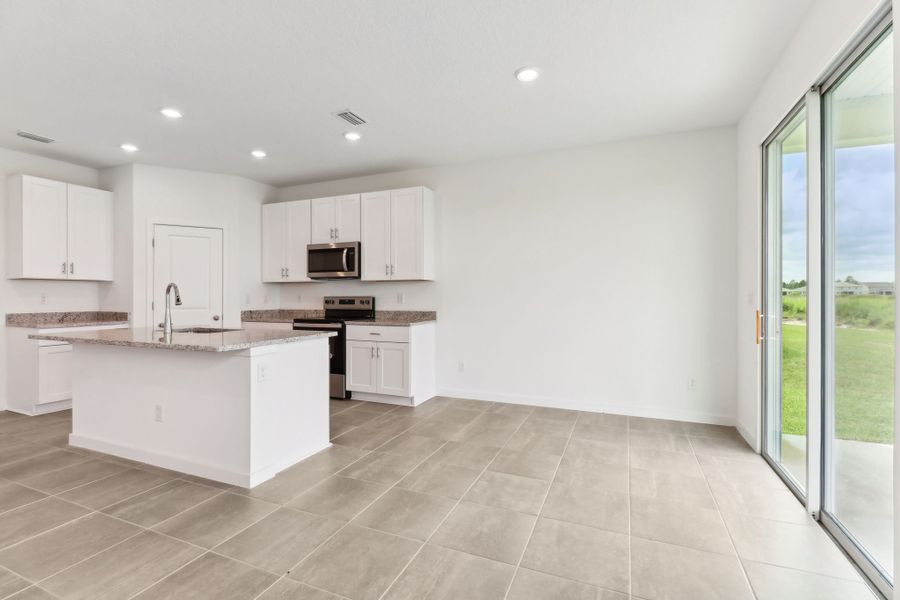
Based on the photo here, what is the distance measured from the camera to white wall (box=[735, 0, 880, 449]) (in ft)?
6.39

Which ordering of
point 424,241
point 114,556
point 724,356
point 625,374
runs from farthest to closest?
point 424,241 < point 625,374 < point 724,356 < point 114,556

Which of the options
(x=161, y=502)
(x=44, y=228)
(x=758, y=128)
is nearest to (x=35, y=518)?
(x=161, y=502)

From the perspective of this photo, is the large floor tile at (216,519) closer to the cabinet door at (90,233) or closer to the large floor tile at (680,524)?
the large floor tile at (680,524)

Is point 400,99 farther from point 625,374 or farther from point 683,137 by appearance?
point 625,374

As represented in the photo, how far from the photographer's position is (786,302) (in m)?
2.73

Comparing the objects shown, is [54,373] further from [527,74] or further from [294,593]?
[527,74]

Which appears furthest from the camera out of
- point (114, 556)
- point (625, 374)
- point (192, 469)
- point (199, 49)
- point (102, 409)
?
point (625, 374)

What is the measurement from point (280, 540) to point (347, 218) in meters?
3.72

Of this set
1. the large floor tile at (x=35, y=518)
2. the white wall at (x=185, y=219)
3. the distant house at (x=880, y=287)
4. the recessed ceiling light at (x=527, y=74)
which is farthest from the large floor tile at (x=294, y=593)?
the white wall at (x=185, y=219)

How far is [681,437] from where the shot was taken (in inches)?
136

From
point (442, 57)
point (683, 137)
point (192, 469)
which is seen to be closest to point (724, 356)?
point (683, 137)

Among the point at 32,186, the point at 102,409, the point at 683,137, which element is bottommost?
the point at 102,409

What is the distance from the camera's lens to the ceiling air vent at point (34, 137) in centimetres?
383

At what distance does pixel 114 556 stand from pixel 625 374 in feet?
12.8
